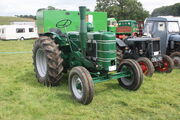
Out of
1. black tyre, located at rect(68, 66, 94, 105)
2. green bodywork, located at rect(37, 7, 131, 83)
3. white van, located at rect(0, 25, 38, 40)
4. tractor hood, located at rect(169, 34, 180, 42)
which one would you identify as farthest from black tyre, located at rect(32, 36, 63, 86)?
white van, located at rect(0, 25, 38, 40)

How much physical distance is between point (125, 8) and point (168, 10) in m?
15.5

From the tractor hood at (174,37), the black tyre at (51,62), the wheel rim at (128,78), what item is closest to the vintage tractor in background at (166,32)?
the tractor hood at (174,37)

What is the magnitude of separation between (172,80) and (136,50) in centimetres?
147

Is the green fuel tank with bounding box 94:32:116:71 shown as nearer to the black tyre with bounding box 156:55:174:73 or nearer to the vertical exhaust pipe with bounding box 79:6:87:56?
the vertical exhaust pipe with bounding box 79:6:87:56

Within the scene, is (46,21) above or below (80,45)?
above

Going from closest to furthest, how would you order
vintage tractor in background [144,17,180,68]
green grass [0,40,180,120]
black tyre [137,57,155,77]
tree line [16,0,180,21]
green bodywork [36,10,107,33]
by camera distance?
green grass [0,40,180,120]
black tyre [137,57,155,77]
vintage tractor in background [144,17,180,68]
green bodywork [36,10,107,33]
tree line [16,0,180,21]

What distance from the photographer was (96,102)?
158 inches

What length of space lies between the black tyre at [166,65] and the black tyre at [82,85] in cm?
360

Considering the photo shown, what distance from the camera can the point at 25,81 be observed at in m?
5.63

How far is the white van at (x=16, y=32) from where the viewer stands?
976 inches

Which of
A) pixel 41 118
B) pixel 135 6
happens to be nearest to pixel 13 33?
pixel 135 6

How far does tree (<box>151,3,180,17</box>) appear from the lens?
4416 cm

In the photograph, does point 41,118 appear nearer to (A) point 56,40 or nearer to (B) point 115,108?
(B) point 115,108

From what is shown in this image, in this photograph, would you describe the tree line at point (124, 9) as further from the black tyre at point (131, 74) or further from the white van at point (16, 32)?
the black tyre at point (131, 74)
